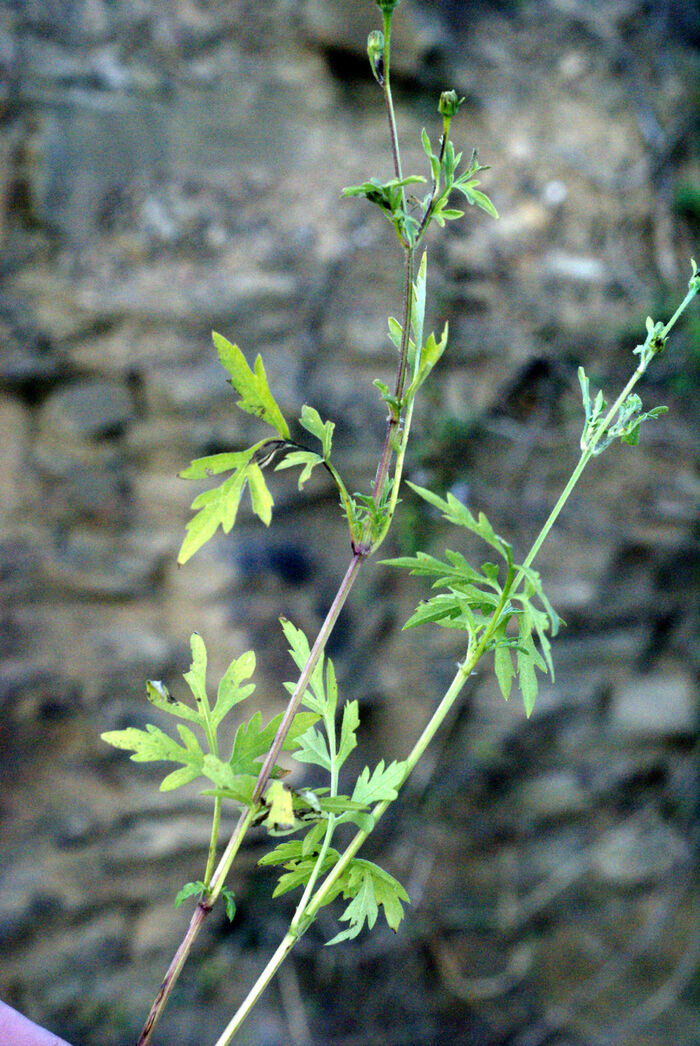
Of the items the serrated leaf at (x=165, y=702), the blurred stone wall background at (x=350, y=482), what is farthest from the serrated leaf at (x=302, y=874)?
the blurred stone wall background at (x=350, y=482)

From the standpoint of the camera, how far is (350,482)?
1.93 metres

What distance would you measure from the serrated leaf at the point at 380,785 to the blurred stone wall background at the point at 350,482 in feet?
4.40

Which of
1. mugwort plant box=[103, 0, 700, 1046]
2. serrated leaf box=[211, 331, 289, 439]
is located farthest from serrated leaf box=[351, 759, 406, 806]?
serrated leaf box=[211, 331, 289, 439]

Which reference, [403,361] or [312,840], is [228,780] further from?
[403,361]

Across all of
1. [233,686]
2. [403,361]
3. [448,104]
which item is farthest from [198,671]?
[448,104]

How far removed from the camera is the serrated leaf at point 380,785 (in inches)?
20.1

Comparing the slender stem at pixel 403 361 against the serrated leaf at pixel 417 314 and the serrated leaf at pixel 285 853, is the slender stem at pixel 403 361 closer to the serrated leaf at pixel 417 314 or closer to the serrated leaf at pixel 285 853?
the serrated leaf at pixel 417 314

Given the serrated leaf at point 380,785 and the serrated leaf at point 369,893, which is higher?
the serrated leaf at point 380,785

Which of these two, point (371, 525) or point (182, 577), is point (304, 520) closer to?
point (182, 577)

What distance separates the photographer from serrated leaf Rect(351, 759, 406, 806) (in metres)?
0.51

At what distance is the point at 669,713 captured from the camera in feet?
7.39

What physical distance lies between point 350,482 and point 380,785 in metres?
1.43

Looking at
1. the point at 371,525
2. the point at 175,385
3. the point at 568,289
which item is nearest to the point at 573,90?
the point at 568,289

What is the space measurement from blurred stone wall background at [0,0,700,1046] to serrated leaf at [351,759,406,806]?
1.34m
